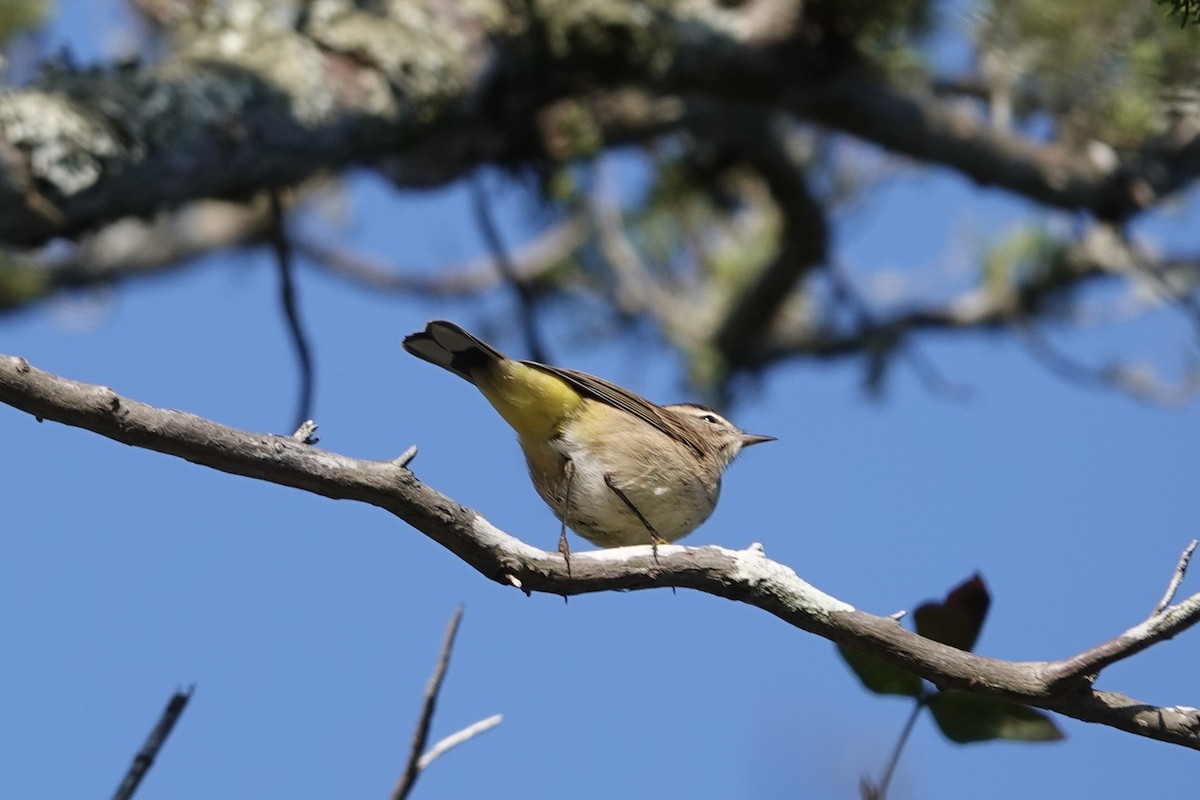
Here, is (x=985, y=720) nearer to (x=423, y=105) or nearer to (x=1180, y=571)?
(x=1180, y=571)

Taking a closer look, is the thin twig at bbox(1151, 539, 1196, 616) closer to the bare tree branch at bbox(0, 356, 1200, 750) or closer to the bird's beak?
the bare tree branch at bbox(0, 356, 1200, 750)

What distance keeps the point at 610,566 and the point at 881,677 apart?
0.75 m

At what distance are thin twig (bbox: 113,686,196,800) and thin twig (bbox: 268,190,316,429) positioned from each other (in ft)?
7.47

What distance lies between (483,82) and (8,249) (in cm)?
205

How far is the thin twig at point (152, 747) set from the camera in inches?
94.2

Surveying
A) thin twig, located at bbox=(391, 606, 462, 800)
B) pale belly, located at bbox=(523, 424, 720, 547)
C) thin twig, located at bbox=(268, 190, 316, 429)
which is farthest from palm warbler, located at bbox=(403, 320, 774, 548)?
thin twig, located at bbox=(391, 606, 462, 800)

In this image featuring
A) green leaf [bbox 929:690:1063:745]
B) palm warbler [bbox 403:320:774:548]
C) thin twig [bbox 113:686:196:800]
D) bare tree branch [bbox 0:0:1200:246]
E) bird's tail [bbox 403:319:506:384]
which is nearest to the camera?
thin twig [bbox 113:686:196:800]

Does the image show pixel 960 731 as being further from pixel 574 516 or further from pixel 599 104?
pixel 599 104

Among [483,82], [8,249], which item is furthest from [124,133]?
[483,82]

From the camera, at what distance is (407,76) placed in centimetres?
507

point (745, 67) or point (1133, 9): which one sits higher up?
point (745, 67)

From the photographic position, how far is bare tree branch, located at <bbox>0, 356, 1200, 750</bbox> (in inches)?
94.8

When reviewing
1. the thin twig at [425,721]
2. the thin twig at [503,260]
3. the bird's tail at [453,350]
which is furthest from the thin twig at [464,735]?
the thin twig at [503,260]

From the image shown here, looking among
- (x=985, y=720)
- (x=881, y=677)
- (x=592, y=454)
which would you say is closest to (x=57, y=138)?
(x=592, y=454)
